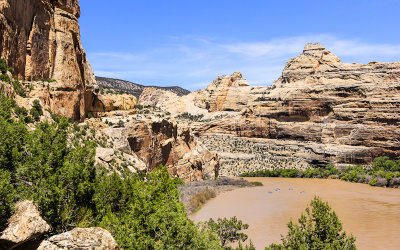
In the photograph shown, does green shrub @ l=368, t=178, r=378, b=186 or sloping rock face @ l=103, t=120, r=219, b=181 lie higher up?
sloping rock face @ l=103, t=120, r=219, b=181

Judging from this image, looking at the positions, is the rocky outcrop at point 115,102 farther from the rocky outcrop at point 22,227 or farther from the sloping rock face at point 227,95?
the sloping rock face at point 227,95

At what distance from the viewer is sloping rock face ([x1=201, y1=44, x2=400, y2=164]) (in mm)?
72062

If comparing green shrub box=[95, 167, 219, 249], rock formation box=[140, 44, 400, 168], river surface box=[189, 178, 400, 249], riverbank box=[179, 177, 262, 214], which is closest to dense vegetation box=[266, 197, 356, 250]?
green shrub box=[95, 167, 219, 249]

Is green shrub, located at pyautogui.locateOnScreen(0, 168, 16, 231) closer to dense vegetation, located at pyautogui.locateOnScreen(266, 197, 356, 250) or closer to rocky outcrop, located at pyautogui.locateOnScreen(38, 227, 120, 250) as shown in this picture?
rocky outcrop, located at pyautogui.locateOnScreen(38, 227, 120, 250)

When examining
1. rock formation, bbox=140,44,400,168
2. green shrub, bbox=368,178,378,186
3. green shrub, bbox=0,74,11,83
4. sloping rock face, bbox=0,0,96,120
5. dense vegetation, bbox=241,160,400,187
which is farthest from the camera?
rock formation, bbox=140,44,400,168

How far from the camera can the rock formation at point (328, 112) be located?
237 feet

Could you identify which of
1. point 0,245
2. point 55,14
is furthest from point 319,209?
point 55,14

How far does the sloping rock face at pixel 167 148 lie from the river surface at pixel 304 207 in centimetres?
548

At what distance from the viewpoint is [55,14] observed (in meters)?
25.3

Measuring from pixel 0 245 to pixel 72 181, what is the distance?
12.4 ft

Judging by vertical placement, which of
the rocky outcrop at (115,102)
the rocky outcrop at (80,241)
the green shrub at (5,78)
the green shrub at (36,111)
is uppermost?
the green shrub at (5,78)

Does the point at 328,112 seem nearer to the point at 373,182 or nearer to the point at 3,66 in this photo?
the point at 373,182

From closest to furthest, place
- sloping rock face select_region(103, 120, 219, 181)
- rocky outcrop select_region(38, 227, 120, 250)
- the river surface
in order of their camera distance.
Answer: rocky outcrop select_region(38, 227, 120, 250) < the river surface < sloping rock face select_region(103, 120, 219, 181)

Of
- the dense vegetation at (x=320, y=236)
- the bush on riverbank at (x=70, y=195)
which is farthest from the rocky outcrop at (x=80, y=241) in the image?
the dense vegetation at (x=320, y=236)
